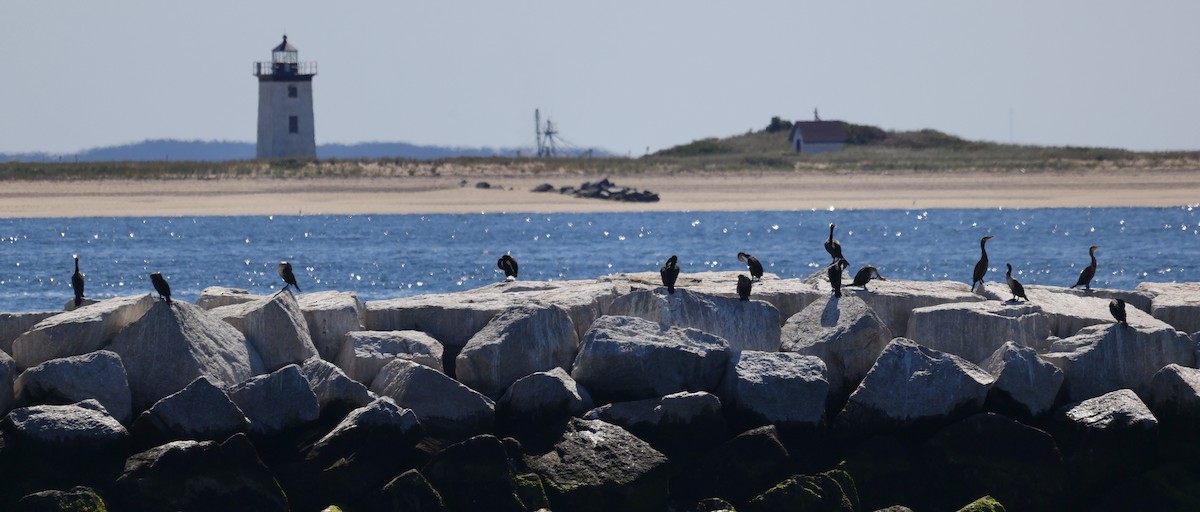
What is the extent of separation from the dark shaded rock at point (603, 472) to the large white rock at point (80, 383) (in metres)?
2.90

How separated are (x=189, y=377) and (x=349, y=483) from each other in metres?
1.64

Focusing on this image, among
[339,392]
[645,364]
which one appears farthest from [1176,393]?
[339,392]

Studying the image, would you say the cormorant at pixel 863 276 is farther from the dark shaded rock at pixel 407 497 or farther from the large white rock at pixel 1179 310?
the dark shaded rock at pixel 407 497

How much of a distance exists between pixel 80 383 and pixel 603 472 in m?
3.67

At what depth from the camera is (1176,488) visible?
10.4 metres

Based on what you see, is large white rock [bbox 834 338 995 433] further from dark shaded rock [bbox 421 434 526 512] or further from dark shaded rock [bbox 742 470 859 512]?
dark shaded rock [bbox 421 434 526 512]

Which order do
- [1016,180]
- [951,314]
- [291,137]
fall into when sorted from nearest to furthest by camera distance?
[951,314], [1016,180], [291,137]

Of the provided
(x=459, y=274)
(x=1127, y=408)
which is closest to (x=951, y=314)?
(x=1127, y=408)

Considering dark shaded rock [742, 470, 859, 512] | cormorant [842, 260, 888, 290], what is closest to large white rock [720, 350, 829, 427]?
dark shaded rock [742, 470, 859, 512]

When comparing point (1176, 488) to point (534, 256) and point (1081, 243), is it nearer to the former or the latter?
point (534, 256)

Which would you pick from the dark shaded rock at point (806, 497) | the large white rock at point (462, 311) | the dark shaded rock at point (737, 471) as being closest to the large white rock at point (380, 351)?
the large white rock at point (462, 311)

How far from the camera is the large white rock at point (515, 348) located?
11.2 m

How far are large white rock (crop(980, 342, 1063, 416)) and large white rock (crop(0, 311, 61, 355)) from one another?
7201 mm

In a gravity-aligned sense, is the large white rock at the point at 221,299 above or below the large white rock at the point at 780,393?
above
